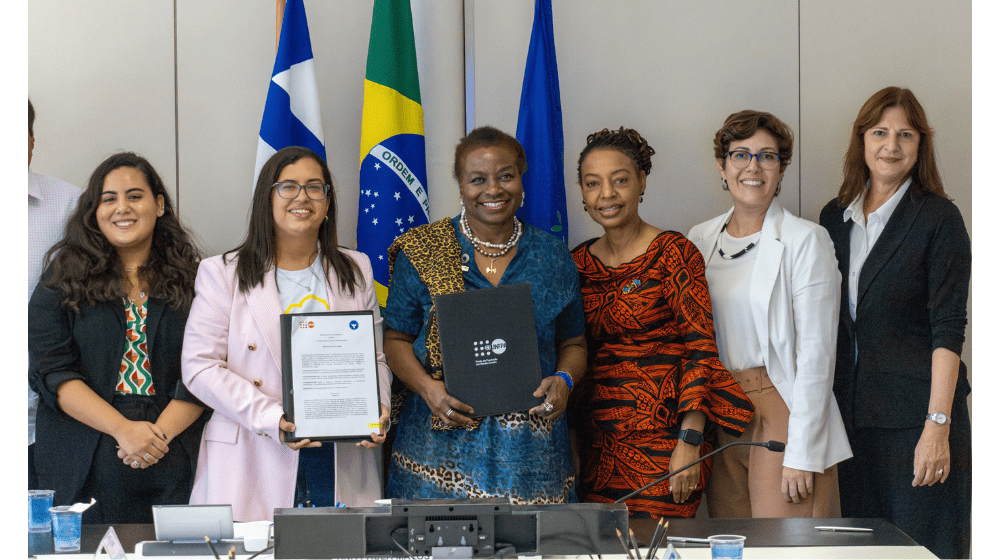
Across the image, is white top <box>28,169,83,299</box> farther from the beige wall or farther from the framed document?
the framed document

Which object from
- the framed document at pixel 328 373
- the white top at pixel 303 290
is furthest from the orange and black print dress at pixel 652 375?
the white top at pixel 303 290

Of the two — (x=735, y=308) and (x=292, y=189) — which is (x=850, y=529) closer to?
(x=735, y=308)

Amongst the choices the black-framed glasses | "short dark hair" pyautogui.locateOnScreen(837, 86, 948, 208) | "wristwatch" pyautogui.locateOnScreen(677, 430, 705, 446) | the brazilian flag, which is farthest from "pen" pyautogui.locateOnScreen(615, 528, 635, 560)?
"short dark hair" pyautogui.locateOnScreen(837, 86, 948, 208)

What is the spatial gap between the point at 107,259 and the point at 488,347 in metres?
1.43

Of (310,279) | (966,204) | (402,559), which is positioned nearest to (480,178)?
(310,279)

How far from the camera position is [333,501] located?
9.66ft

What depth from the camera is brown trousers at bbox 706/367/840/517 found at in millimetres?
3223

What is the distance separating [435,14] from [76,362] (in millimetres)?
2367

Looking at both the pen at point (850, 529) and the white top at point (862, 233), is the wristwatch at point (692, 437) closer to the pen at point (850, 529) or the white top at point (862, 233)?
the pen at point (850, 529)

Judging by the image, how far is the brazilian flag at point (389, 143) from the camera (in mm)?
3834

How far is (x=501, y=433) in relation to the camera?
2891mm

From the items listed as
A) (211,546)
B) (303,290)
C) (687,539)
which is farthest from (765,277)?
(211,546)

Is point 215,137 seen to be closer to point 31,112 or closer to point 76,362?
point 31,112

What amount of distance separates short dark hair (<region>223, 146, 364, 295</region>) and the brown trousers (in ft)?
5.17
